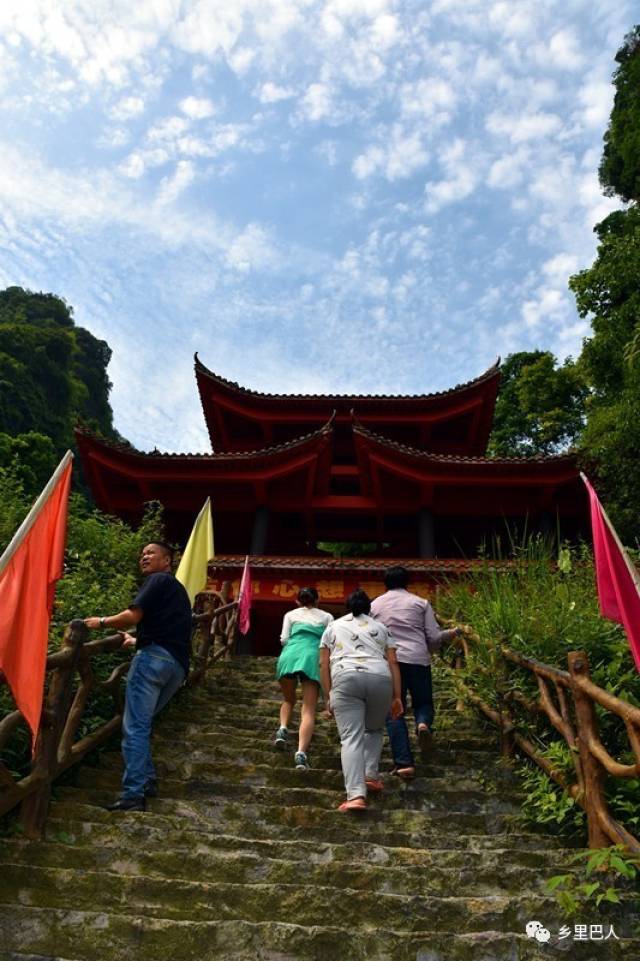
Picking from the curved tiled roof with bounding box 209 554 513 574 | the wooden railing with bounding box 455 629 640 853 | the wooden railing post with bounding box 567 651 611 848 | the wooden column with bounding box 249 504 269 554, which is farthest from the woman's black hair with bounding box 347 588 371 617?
the wooden column with bounding box 249 504 269 554

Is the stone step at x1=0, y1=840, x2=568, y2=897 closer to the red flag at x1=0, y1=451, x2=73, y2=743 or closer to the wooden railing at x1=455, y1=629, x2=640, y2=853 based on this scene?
the wooden railing at x1=455, y1=629, x2=640, y2=853

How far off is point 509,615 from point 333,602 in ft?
21.5

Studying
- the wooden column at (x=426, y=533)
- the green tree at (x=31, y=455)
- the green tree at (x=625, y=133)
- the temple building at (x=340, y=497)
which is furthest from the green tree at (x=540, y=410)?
the green tree at (x=31, y=455)

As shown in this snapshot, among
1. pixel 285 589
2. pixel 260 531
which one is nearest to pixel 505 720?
pixel 285 589

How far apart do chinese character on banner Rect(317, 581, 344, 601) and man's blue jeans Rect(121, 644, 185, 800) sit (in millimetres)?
7637

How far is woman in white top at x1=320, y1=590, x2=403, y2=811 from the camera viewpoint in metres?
3.98

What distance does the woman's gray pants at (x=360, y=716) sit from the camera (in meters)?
3.98

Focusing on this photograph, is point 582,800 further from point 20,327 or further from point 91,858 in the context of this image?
point 20,327

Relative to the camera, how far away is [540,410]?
24734 millimetres

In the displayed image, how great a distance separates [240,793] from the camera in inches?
163

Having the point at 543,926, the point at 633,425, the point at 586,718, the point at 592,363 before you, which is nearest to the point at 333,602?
the point at 633,425

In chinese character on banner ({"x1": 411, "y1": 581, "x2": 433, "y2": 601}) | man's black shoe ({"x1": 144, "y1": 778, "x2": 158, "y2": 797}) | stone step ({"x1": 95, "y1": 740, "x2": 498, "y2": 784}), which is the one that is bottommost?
man's black shoe ({"x1": 144, "y1": 778, "x2": 158, "y2": 797})

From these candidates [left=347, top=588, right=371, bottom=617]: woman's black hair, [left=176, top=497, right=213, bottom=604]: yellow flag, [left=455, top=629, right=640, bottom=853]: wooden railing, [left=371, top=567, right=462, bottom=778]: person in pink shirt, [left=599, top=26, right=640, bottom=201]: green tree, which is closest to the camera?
[left=455, top=629, right=640, bottom=853]: wooden railing

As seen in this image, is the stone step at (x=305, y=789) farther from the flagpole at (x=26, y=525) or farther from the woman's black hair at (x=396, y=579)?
the flagpole at (x=26, y=525)
